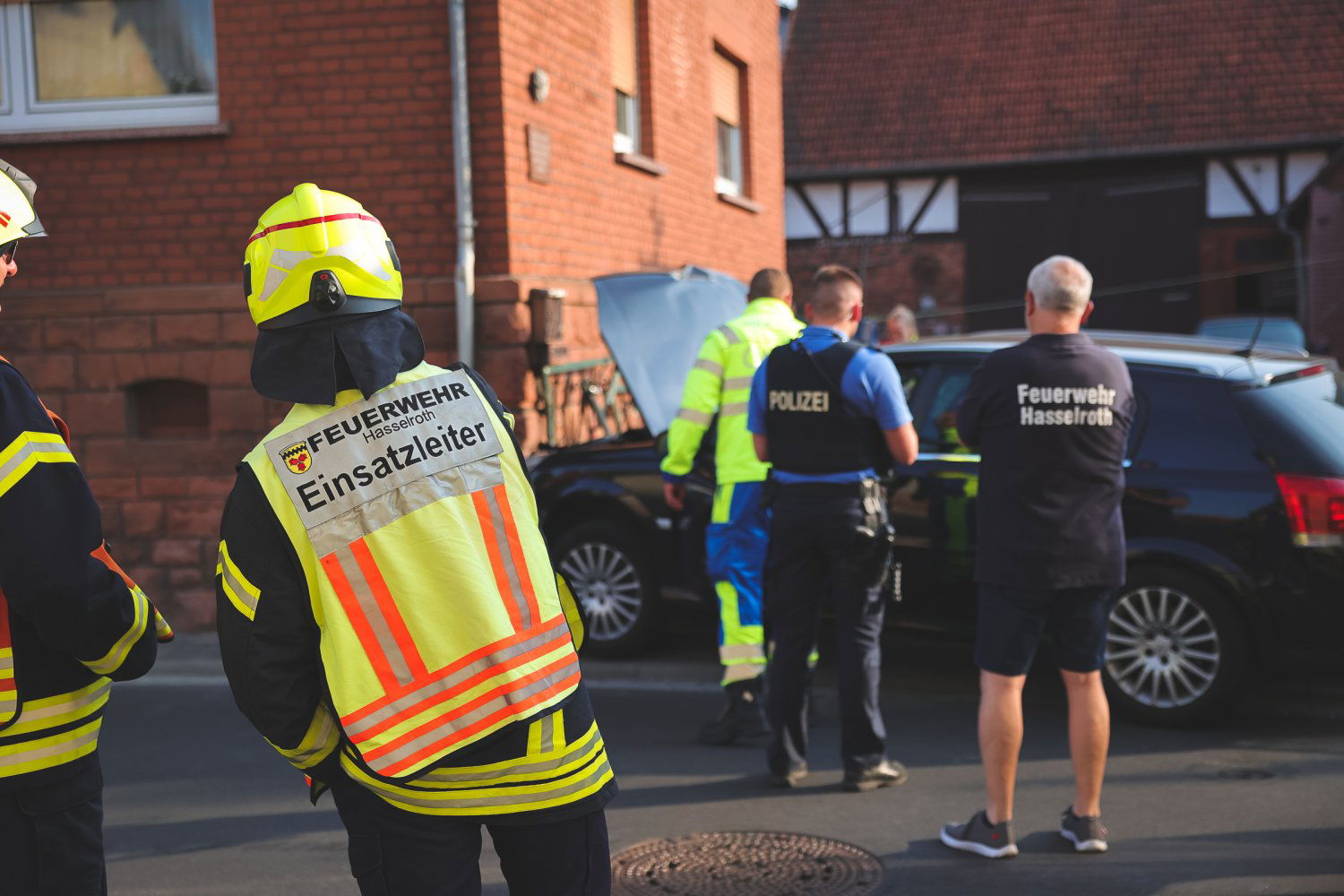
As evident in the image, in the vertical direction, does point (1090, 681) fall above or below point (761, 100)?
below

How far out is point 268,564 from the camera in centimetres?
Result: 224

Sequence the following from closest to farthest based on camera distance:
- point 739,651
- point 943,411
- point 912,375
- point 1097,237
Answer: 1. point 739,651
2. point 943,411
3. point 912,375
4. point 1097,237

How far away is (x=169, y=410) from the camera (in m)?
8.77

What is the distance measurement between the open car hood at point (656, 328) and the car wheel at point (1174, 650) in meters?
2.80

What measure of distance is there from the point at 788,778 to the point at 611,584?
8.28 ft

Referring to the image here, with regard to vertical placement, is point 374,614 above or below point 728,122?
below

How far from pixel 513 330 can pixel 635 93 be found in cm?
360

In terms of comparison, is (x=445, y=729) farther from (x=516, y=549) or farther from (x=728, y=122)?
(x=728, y=122)

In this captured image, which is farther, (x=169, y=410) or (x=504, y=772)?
(x=169, y=410)

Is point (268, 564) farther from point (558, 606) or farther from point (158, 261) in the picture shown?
point (158, 261)

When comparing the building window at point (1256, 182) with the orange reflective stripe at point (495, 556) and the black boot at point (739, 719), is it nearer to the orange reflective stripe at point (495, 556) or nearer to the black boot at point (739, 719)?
the black boot at point (739, 719)

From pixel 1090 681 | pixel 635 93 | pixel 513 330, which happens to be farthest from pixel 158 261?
pixel 1090 681

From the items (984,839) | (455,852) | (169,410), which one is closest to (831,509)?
(984,839)

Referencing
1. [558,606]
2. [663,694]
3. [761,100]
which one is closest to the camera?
[558,606]
